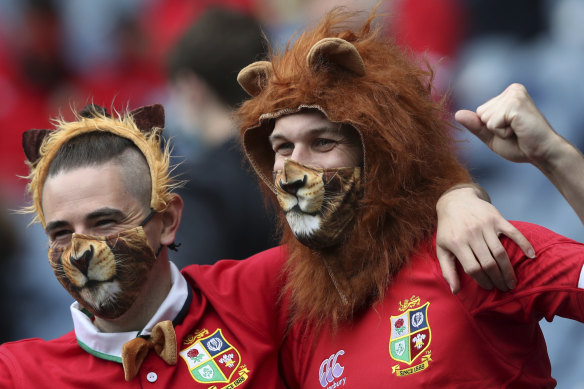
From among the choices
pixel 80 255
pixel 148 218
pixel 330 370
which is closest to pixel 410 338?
pixel 330 370

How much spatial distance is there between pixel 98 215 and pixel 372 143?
40.8 inches

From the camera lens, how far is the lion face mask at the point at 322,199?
119 inches

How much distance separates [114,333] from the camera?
321 cm

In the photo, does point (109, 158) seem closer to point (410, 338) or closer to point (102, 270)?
point (102, 270)

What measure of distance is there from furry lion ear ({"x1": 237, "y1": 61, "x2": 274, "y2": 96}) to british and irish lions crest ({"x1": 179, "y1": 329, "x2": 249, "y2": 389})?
3.17 ft

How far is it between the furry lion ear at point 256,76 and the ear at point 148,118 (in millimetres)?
401

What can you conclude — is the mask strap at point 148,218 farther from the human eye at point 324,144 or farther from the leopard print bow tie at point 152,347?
the human eye at point 324,144

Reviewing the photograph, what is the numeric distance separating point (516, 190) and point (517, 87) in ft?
7.89

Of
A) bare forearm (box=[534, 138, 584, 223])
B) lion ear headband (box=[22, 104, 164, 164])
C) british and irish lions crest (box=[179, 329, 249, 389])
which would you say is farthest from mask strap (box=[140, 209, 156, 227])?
bare forearm (box=[534, 138, 584, 223])

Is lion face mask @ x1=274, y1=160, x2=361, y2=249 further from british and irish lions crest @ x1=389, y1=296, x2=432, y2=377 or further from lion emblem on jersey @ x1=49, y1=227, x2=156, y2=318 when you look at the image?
lion emblem on jersey @ x1=49, y1=227, x2=156, y2=318

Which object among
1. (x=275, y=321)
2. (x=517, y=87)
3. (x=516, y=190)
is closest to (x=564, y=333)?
(x=516, y=190)

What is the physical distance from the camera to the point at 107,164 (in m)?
3.25

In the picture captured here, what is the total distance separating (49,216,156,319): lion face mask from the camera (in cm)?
309

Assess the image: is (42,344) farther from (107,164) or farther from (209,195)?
(209,195)
